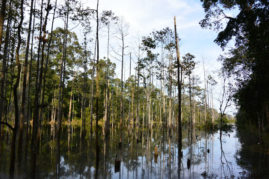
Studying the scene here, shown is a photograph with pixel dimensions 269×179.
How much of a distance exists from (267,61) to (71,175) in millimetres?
11167

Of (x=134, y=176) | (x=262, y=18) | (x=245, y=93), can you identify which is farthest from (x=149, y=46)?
(x=134, y=176)

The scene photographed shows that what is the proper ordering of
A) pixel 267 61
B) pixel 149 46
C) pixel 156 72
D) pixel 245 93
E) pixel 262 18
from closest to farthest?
pixel 262 18
pixel 267 61
pixel 245 93
pixel 149 46
pixel 156 72

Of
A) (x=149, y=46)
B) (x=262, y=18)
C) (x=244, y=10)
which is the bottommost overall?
(x=262, y=18)

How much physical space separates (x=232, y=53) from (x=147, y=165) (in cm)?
1291

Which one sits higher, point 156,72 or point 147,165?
point 156,72

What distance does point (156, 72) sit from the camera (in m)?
29.3

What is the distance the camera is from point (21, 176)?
7934 millimetres

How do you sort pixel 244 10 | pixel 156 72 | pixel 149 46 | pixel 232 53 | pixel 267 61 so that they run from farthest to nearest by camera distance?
pixel 156 72 → pixel 149 46 → pixel 232 53 → pixel 267 61 → pixel 244 10

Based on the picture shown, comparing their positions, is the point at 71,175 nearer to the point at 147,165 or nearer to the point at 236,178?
the point at 147,165

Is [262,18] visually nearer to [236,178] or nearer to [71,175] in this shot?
[236,178]

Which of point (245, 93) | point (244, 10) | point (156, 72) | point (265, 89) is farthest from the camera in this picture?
point (156, 72)

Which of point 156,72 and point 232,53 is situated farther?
point 156,72

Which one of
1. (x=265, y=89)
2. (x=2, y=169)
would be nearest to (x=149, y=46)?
(x=265, y=89)

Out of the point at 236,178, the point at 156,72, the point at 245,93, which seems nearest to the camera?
the point at 236,178
